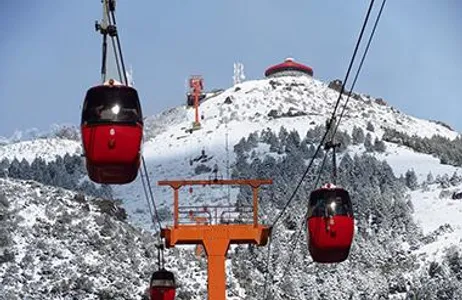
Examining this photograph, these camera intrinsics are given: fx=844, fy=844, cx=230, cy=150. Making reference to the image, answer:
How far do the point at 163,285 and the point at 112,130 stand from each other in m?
13.2

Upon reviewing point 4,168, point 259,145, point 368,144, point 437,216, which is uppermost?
point 368,144

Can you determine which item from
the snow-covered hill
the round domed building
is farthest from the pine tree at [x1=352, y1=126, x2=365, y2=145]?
the round domed building

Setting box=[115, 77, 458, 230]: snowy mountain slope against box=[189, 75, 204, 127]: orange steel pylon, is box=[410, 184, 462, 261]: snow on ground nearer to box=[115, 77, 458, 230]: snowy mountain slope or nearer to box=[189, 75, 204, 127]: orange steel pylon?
box=[115, 77, 458, 230]: snowy mountain slope

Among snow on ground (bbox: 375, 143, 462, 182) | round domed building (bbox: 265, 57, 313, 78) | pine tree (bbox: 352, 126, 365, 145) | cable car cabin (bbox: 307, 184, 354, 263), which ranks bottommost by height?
cable car cabin (bbox: 307, 184, 354, 263)

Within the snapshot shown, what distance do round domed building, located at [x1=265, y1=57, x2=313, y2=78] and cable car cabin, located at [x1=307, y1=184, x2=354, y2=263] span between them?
107 metres

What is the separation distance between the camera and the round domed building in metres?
121

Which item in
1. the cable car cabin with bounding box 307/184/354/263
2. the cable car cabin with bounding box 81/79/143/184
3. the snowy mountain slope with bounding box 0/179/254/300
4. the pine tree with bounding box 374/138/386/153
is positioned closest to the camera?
the cable car cabin with bounding box 81/79/143/184

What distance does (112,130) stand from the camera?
33.5 ft

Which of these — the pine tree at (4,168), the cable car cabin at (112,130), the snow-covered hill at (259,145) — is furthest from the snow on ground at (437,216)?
the cable car cabin at (112,130)

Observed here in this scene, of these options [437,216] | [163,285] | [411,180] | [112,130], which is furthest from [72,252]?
[411,180]

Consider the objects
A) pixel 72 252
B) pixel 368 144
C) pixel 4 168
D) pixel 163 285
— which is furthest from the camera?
pixel 368 144

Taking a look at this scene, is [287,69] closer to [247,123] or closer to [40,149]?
[247,123]

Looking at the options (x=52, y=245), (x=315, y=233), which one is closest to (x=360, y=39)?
(x=315, y=233)

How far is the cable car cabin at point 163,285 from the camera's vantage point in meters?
22.8
